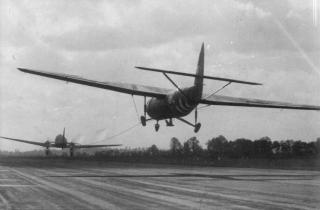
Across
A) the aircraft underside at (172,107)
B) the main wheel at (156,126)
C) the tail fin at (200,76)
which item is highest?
the tail fin at (200,76)

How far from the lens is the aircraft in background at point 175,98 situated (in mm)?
29473

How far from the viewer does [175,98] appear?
31.0m

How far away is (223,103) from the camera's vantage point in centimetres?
3431

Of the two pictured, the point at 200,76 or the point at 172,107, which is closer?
the point at 200,76

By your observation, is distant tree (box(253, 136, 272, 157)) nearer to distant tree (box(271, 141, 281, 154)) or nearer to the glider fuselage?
distant tree (box(271, 141, 281, 154))

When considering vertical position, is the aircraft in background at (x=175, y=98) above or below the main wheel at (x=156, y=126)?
above

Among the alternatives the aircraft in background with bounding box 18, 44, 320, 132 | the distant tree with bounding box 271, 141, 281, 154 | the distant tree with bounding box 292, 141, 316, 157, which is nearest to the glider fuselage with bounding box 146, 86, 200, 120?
the aircraft in background with bounding box 18, 44, 320, 132

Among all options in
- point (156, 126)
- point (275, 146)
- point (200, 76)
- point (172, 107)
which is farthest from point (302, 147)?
point (200, 76)

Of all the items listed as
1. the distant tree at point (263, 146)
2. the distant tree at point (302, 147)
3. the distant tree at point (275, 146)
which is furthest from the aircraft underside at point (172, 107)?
the distant tree at point (275, 146)

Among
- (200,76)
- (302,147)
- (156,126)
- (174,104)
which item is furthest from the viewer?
(302,147)

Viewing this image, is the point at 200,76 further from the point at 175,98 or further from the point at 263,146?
the point at 263,146

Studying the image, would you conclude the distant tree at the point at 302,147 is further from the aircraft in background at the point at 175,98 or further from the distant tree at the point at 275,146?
the aircraft in background at the point at 175,98

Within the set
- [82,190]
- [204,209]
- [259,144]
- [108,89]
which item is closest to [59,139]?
[259,144]

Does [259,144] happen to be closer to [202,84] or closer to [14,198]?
[202,84]
